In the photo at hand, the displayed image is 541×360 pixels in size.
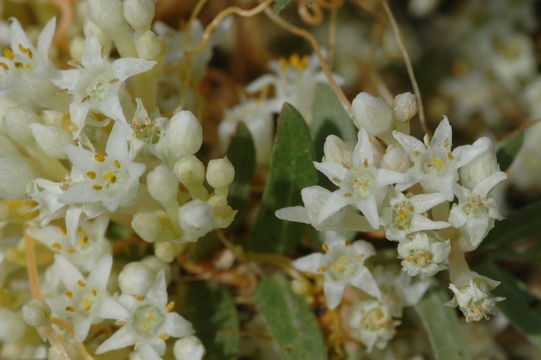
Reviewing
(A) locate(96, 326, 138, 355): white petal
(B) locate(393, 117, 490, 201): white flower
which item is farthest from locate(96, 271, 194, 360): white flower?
(B) locate(393, 117, 490, 201): white flower

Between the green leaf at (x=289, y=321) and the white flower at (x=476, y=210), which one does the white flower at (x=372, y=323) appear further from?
the white flower at (x=476, y=210)

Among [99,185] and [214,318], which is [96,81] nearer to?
[99,185]

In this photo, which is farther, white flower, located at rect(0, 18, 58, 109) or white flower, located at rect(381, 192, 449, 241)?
white flower, located at rect(0, 18, 58, 109)

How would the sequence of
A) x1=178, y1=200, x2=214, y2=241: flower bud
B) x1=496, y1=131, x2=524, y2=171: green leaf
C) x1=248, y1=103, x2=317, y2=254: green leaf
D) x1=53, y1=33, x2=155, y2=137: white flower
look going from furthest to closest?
x1=496, y1=131, x2=524, y2=171: green leaf
x1=248, y1=103, x2=317, y2=254: green leaf
x1=53, y1=33, x2=155, y2=137: white flower
x1=178, y1=200, x2=214, y2=241: flower bud

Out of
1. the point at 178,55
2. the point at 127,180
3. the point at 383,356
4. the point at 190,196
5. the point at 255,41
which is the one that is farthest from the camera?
the point at 255,41

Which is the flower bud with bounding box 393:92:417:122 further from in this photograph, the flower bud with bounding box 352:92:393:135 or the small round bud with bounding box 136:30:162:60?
the small round bud with bounding box 136:30:162:60

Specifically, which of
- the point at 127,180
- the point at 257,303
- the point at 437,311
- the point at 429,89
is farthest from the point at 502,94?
the point at 127,180

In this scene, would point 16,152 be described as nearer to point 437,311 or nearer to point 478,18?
point 437,311
